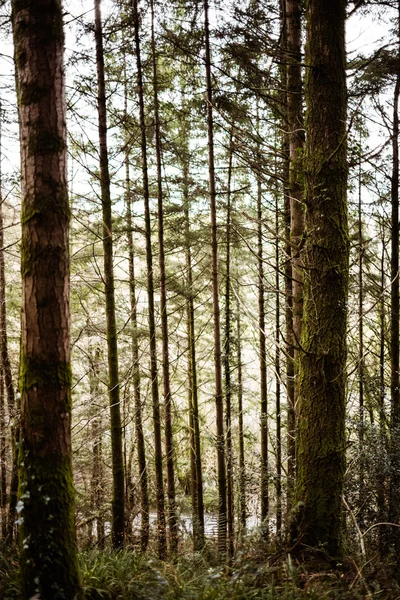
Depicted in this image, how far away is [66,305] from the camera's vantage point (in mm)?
2908

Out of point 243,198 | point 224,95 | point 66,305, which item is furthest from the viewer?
point 243,198

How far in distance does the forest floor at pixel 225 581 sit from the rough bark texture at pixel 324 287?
1.28 feet

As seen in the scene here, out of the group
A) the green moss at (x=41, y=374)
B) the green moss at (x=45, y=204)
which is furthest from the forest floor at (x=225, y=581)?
the green moss at (x=45, y=204)

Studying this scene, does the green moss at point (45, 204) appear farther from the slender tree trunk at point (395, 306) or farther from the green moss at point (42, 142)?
the slender tree trunk at point (395, 306)

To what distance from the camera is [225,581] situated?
3.49 meters

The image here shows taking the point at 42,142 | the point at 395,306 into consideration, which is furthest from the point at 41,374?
the point at 395,306

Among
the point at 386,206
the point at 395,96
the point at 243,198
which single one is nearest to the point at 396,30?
the point at 395,96

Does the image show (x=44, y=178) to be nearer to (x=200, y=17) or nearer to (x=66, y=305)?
(x=66, y=305)

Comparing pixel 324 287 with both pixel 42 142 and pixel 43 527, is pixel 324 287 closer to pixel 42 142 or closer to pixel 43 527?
pixel 42 142

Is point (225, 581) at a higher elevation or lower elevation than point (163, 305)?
lower

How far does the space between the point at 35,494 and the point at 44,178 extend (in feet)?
7.22

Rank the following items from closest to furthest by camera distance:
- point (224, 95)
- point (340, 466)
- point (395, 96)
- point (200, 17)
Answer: point (340, 466)
point (224, 95)
point (200, 17)
point (395, 96)

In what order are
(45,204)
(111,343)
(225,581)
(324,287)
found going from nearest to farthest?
1. (45,204)
2. (225,581)
3. (324,287)
4. (111,343)

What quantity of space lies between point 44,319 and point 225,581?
9.06 ft
